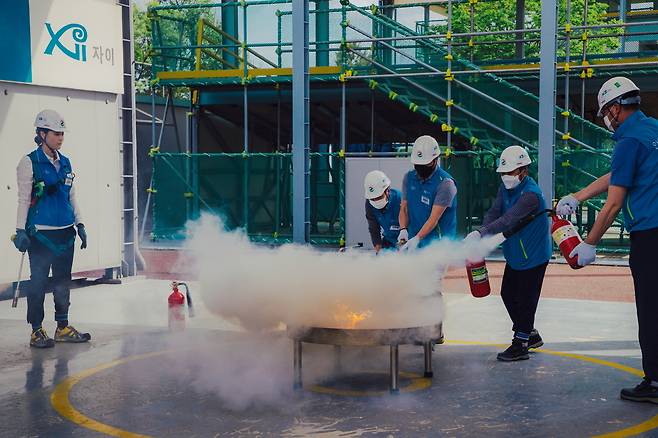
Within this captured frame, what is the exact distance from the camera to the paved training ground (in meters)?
6.01

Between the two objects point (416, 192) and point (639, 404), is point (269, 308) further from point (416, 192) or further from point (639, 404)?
point (639, 404)

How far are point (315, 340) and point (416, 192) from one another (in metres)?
2.18

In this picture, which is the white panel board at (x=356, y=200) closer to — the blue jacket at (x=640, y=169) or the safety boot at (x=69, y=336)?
the safety boot at (x=69, y=336)

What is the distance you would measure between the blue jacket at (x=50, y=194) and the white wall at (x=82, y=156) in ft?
10.4

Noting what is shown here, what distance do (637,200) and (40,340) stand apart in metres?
5.84

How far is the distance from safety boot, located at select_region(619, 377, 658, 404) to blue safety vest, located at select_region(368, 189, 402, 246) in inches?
115

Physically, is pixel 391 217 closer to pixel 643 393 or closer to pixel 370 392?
pixel 370 392

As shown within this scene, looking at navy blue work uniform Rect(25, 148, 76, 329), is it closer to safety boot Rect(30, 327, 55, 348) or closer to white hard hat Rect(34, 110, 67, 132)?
safety boot Rect(30, 327, 55, 348)

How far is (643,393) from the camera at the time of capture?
6605mm

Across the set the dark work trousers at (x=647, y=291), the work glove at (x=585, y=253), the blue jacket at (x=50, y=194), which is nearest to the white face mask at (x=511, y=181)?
the work glove at (x=585, y=253)

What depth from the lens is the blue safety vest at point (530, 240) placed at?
313 inches

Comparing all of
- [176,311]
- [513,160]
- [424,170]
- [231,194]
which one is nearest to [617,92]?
[513,160]

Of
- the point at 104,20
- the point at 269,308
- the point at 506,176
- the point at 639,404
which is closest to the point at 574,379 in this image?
the point at 639,404

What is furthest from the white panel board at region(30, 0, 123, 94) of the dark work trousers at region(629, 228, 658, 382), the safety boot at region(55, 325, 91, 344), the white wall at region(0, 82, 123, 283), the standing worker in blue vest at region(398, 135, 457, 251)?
the dark work trousers at region(629, 228, 658, 382)
